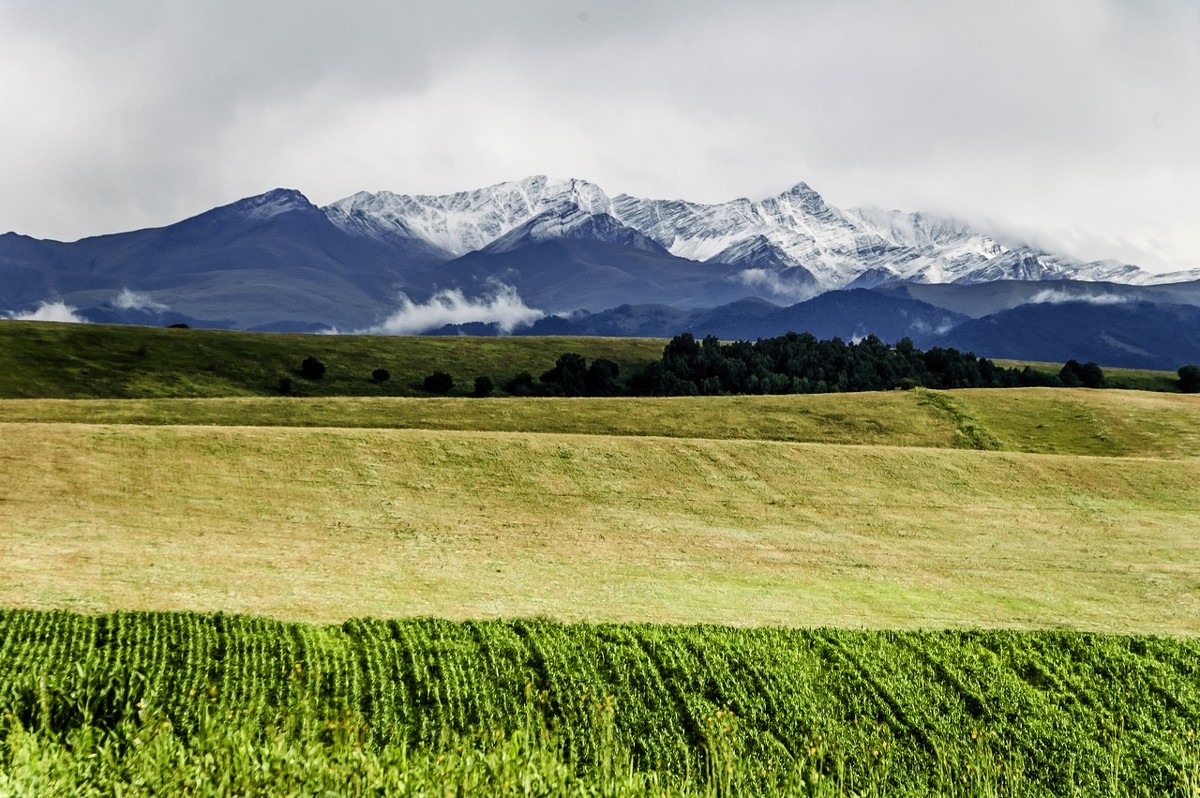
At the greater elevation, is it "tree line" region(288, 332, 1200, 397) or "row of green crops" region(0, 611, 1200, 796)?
"tree line" region(288, 332, 1200, 397)

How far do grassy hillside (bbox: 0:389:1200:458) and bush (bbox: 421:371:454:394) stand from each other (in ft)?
173

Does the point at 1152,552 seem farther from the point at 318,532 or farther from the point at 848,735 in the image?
the point at 318,532

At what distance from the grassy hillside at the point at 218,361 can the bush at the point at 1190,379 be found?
8586 centimetres

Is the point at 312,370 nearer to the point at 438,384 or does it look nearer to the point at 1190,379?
the point at 438,384

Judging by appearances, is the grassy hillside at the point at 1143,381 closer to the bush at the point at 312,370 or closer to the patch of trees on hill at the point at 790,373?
the patch of trees on hill at the point at 790,373

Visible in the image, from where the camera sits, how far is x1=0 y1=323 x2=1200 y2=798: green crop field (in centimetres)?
2388

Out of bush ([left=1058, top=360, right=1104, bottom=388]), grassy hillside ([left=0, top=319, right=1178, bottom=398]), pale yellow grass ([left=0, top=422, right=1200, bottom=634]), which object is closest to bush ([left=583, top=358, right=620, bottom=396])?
grassy hillside ([left=0, top=319, right=1178, bottom=398])

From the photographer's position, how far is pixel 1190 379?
149 metres

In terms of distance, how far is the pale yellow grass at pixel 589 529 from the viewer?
36.8 metres

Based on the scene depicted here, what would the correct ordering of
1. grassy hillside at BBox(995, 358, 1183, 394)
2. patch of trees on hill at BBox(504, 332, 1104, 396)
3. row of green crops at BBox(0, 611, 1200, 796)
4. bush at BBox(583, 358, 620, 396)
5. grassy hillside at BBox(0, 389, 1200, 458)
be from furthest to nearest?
grassy hillside at BBox(995, 358, 1183, 394), bush at BBox(583, 358, 620, 396), patch of trees on hill at BBox(504, 332, 1104, 396), grassy hillside at BBox(0, 389, 1200, 458), row of green crops at BBox(0, 611, 1200, 796)

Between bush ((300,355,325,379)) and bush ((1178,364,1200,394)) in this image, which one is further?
bush ((1178,364,1200,394))

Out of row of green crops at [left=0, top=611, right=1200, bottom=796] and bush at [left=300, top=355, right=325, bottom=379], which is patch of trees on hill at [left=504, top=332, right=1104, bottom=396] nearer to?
bush at [left=300, top=355, right=325, bottom=379]

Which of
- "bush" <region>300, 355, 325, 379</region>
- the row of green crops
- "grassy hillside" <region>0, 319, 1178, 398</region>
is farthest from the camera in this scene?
"bush" <region>300, 355, 325, 379</region>

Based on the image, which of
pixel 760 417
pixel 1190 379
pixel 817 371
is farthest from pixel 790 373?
pixel 760 417
